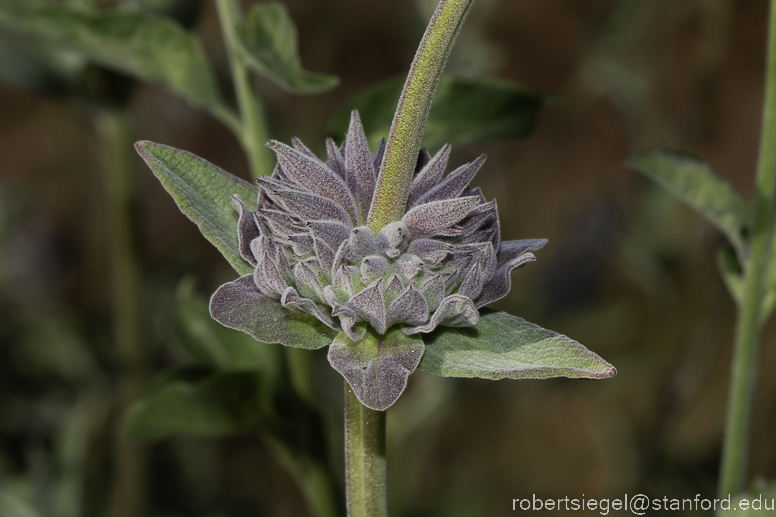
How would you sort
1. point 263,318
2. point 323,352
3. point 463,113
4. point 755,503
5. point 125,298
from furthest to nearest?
point 323,352 < point 125,298 < point 463,113 < point 755,503 < point 263,318

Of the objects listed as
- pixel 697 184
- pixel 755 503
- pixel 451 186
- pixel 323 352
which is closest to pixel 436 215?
pixel 451 186

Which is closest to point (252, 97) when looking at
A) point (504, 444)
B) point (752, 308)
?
point (752, 308)

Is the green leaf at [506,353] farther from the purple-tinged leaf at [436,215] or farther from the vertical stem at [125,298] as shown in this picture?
the vertical stem at [125,298]

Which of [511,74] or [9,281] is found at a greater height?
[511,74]

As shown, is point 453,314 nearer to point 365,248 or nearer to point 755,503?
point 365,248

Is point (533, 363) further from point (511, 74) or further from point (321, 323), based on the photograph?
point (511, 74)

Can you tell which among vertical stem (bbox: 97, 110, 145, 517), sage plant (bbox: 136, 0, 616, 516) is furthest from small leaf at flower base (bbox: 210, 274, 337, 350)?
vertical stem (bbox: 97, 110, 145, 517)

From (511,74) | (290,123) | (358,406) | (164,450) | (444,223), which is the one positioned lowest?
(164,450)
